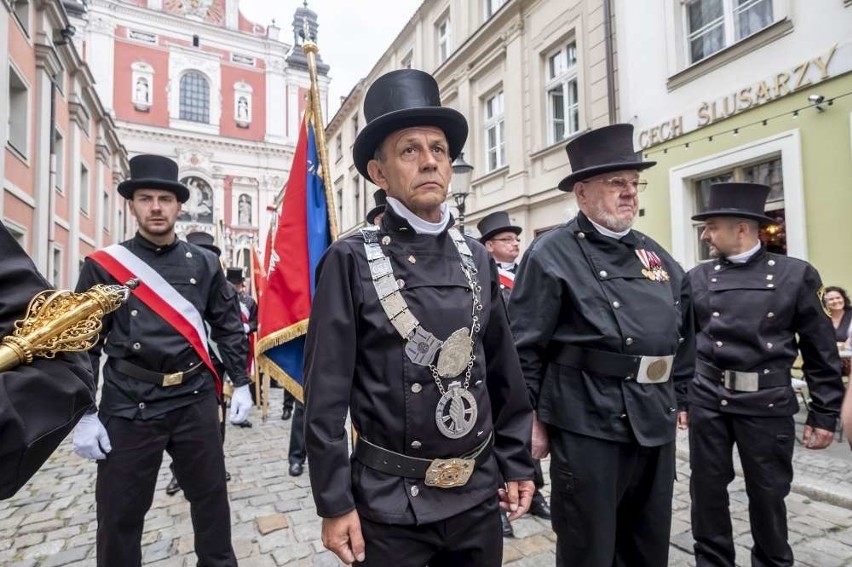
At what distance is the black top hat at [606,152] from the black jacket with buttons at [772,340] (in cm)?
117

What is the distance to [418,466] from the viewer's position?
1626 mm

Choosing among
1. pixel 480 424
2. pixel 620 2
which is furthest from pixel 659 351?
pixel 620 2

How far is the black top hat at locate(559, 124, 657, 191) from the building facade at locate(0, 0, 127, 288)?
37.3 ft

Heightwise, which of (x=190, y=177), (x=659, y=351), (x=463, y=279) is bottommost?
(x=659, y=351)

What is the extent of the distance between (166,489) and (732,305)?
4898 millimetres

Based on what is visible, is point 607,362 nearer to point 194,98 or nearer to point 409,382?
point 409,382

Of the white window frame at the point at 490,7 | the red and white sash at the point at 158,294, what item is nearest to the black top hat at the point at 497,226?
the red and white sash at the point at 158,294

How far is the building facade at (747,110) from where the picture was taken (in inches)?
247

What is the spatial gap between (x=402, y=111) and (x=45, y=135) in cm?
1475

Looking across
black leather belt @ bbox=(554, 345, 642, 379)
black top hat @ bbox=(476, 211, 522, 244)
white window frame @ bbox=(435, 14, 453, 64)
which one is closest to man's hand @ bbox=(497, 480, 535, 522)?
black leather belt @ bbox=(554, 345, 642, 379)

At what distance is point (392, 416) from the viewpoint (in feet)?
5.37

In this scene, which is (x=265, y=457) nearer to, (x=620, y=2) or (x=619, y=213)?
(x=619, y=213)

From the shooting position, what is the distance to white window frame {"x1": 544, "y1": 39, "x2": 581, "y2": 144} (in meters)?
10.7

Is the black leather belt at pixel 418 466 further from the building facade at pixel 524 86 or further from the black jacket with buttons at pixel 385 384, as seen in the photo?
the building facade at pixel 524 86
